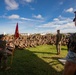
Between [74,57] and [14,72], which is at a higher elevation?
[74,57]

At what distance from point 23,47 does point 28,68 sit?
30.0 feet

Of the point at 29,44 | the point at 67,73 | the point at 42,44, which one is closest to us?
the point at 67,73

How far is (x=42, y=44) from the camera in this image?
2153 cm

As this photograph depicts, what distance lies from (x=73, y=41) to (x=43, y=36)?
20530 millimetres

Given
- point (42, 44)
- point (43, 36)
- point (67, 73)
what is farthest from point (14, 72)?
point (43, 36)

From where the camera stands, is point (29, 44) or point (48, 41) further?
point (48, 41)

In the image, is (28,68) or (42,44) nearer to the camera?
(28,68)

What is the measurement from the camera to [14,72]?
813 cm

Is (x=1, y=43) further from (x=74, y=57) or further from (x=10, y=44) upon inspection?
(x=10, y=44)

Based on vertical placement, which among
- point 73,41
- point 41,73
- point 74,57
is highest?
point 73,41

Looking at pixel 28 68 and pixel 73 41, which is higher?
pixel 73 41

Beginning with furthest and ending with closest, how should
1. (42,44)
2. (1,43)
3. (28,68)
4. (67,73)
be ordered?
(42,44), (28,68), (1,43), (67,73)

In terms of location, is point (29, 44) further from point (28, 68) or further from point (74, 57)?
point (74, 57)

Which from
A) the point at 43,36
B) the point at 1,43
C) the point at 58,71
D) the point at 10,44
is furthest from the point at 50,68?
the point at 43,36
